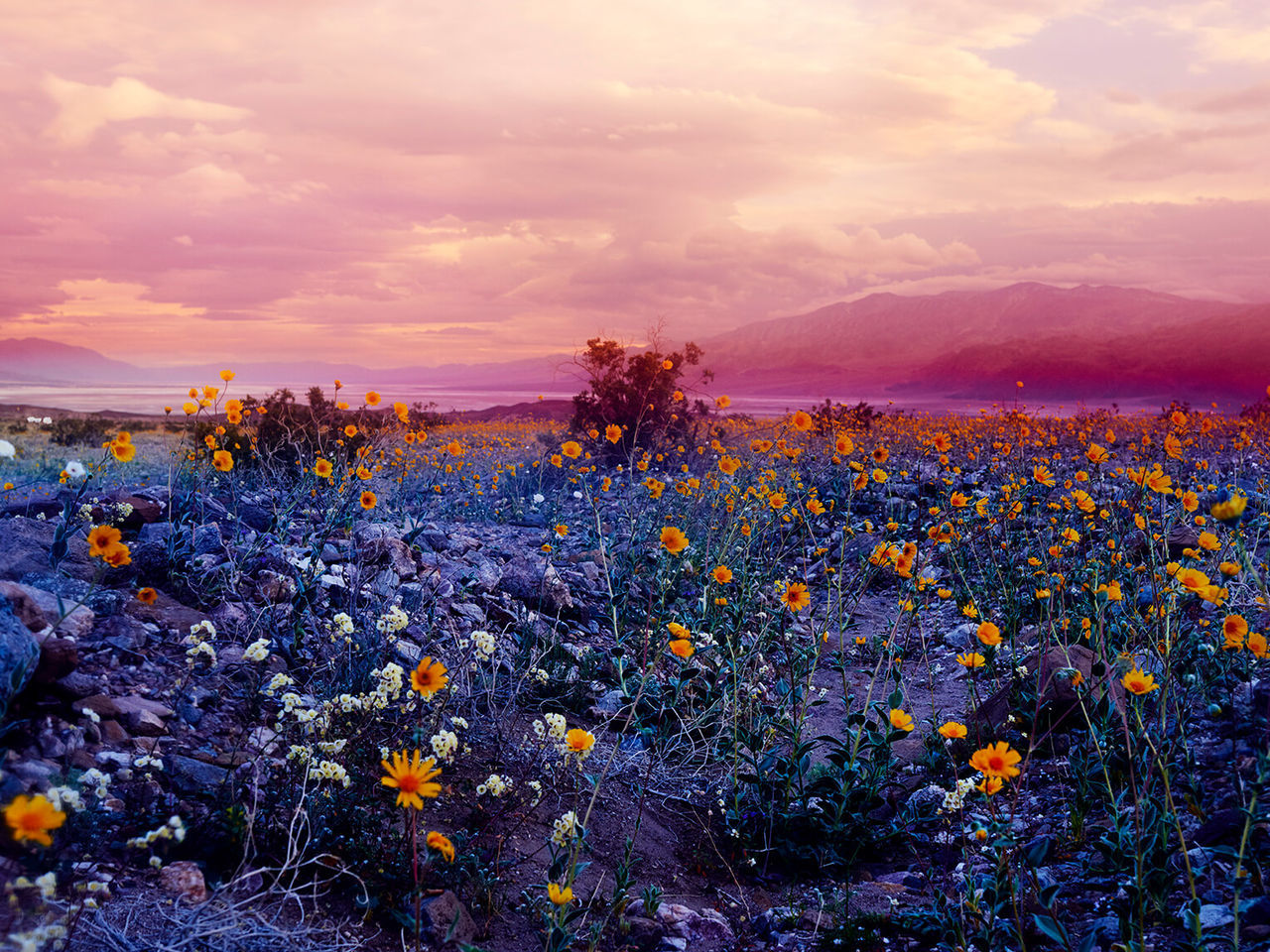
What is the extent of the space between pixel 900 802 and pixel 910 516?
17.6ft

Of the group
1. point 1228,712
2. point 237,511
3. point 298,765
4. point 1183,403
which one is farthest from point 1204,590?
point 1183,403

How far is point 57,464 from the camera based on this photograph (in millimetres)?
10344

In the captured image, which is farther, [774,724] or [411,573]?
[411,573]

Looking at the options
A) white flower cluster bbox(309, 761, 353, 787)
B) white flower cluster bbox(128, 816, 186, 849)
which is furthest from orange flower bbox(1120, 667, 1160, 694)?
white flower cluster bbox(128, 816, 186, 849)

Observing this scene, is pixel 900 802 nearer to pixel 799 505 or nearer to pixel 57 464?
pixel 799 505

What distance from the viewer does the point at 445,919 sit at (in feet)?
7.96

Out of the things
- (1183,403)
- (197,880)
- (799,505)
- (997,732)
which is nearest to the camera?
(197,880)

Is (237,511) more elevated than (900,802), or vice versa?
(237,511)

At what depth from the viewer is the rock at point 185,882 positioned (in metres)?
2.24

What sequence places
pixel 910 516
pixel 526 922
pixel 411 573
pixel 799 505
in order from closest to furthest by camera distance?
pixel 526 922, pixel 411 573, pixel 799 505, pixel 910 516

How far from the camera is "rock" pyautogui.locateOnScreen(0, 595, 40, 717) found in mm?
2443

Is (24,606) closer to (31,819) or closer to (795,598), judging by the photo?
(31,819)

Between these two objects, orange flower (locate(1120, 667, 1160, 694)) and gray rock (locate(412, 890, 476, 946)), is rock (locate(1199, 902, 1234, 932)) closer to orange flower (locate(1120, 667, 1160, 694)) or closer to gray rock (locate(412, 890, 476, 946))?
orange flower (locate(1120, 667, 1160, 694))

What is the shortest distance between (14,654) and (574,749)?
1.74 metres
